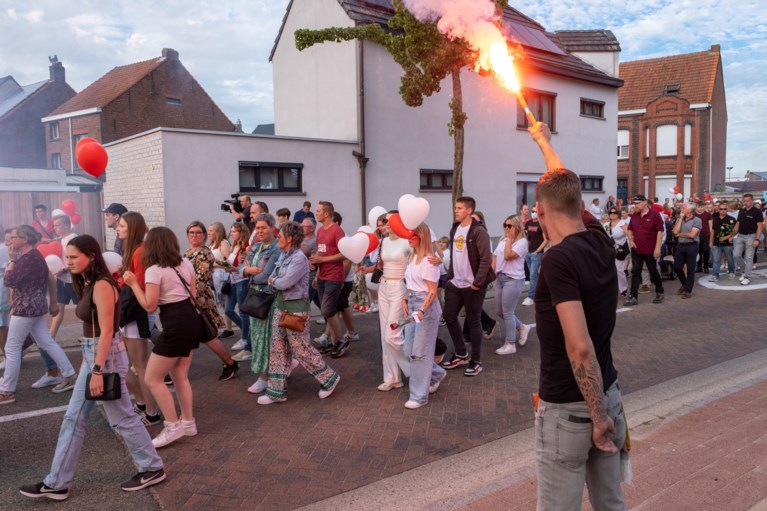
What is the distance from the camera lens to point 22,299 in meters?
5.69

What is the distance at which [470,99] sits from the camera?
1847 centimetres

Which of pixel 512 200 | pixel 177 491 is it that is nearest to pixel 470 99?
pixel 512 200

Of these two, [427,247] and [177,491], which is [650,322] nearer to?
[427,247]

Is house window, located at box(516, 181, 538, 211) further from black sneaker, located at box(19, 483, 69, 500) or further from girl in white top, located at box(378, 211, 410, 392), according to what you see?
black sneaker, located at box(19, 483, 69, 500)

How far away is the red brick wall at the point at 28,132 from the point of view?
36.0 metres

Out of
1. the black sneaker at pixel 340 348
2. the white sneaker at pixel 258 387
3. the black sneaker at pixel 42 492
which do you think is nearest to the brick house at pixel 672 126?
the black sneaker at pixel 340 348

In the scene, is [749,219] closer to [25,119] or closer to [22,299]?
[22,299]

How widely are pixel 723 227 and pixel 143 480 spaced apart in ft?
43.8

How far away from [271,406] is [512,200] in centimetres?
1617

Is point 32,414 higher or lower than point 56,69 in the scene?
lower

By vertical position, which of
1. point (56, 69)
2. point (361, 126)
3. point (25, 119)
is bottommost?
point (361, 126)

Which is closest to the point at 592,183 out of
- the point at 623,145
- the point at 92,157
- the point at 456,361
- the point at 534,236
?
the point at 534,236

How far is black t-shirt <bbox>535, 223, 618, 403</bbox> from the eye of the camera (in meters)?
2.17

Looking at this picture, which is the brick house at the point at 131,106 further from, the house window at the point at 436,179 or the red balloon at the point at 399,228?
the red balloon at the point at 399,228
